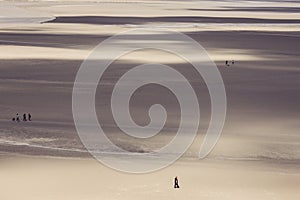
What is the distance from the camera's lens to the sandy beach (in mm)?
19891

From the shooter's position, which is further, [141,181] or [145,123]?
[145,123]

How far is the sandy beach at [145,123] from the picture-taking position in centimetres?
1989

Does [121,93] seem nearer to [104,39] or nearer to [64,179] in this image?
[64,179]

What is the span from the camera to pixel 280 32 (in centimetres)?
6900

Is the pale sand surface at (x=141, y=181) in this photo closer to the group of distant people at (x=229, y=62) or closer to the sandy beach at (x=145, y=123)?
the sandy beach at (x=145, y=123)

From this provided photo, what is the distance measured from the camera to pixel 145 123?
27750 millimetres

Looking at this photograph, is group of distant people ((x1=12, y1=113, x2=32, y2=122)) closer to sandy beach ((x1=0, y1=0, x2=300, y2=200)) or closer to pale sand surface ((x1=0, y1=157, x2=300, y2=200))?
sandy beach ((x1=0, y1=0, x2=300, y2=200))

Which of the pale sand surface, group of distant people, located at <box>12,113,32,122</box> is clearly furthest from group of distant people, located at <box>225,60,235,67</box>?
the pale sand surface

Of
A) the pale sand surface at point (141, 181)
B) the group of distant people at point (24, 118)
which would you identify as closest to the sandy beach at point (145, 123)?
the pale sand surface at point (141, 181)

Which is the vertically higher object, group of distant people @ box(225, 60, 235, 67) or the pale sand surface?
group of distant people @ box(225, 60, 235, 67)

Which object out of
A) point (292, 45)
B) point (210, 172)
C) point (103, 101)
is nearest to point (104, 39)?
point (292, 45)

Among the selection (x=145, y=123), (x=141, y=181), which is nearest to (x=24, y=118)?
(x=145, y=123)

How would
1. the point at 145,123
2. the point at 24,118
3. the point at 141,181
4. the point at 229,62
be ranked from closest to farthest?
the point at 141,181, the point at 145,123, the point at 24,118, the point at 229,62

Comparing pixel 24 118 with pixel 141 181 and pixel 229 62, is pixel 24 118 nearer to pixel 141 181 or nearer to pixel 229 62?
pixel 141 181
